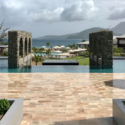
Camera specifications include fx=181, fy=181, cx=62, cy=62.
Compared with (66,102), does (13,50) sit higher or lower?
higher

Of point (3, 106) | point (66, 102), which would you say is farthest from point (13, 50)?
point (3, 106)

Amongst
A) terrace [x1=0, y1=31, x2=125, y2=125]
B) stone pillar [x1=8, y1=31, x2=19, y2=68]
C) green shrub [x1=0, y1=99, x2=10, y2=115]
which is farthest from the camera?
stone pillar [x1=8, y1=31, x2=19, y2=68]

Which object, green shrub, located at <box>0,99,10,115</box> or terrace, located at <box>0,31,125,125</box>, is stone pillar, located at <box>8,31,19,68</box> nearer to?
terrace, located at <box>0,31,125,125</box>

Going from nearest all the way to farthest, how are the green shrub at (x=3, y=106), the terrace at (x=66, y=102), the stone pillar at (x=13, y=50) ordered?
the green shrub at (x=3, y=106), the terrace at (x=66, y=102), the stone pillar at (x=13, y=50)

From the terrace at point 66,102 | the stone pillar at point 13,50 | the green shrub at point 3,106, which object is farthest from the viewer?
the stone pillar at point 13,50

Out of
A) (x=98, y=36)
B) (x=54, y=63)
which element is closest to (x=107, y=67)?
(x=98, y=36)

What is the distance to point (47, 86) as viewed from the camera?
7.56 metres

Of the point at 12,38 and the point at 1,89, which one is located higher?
the point at 12,38

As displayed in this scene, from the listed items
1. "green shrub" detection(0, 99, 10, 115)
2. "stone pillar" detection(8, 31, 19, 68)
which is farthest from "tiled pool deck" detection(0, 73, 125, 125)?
"stone pillar" detection(8, 31, 19, 68)

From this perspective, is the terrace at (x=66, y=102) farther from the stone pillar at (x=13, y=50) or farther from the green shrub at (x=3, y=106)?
the stone pillar at (x=13, y=50)

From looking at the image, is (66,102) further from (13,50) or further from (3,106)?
(13,50)

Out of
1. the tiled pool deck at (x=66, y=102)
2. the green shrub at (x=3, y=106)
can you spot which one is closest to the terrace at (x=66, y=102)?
the tiled pool deck at (x=66, y=102)

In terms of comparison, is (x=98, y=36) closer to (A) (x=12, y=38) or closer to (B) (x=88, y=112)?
(A) (x=12, y=38)

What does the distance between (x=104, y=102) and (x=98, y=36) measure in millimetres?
10275
